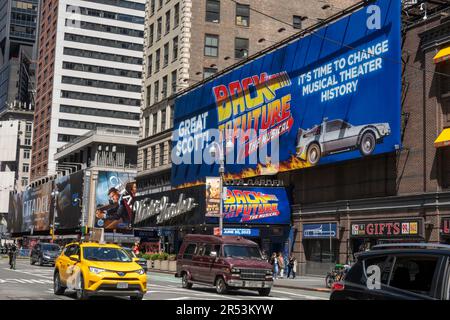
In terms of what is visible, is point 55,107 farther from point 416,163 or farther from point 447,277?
point 447,277

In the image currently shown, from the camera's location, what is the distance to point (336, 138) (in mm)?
38062

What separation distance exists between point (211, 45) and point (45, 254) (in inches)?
1003

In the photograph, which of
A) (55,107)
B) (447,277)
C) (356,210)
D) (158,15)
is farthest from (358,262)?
(55,107)

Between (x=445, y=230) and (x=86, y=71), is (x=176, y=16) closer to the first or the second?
(x=445, y=230)

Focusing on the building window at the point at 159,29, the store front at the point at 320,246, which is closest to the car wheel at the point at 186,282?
the store front at the point at 320,246

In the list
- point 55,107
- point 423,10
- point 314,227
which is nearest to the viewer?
point 423,10

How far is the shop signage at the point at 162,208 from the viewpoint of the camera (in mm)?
50625

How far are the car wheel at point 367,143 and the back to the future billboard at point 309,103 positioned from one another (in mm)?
55

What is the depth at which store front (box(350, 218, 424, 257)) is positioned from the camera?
32.3 meters

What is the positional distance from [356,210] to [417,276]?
1145 inches

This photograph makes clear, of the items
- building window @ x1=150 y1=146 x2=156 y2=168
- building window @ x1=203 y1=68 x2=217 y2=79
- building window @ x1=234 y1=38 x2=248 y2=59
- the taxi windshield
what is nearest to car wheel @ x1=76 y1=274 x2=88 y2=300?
the taxi windshield

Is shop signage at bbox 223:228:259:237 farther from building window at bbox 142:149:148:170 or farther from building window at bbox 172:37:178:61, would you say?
building window at bbox 142:149:148:170

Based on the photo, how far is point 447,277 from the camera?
777 cm

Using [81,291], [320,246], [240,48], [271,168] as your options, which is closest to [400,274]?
[81,291]
